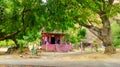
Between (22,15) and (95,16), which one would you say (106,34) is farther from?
(22,15)

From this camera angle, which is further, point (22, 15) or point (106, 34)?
point (106, 34)

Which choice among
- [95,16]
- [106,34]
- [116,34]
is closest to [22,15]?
[106,34]

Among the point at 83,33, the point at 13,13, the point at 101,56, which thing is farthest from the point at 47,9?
the point at 83,33

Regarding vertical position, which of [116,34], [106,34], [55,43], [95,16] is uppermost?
[95,16]

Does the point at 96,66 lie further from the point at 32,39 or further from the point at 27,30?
the point at 32,39

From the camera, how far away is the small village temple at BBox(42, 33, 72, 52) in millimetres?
51812

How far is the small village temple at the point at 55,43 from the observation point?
51.8 meters

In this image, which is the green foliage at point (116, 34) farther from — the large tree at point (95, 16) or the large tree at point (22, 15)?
the large tree at point (22, 15)

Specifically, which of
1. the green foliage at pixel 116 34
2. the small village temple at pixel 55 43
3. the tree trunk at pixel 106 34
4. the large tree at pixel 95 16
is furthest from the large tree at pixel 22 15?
the green foliage at pixel 116 34

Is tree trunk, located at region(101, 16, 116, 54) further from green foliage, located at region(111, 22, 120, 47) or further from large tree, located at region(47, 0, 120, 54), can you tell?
green foliage, located at region(111, 22, 120, 47)

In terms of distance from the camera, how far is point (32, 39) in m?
41.8

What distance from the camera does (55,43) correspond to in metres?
54.7

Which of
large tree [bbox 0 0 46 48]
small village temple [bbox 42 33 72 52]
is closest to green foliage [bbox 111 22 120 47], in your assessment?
small village temple [bbox 42 33 72 52]

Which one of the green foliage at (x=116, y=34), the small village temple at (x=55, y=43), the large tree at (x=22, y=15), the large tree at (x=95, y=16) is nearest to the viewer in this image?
the large tree at (x=22, y=15)
